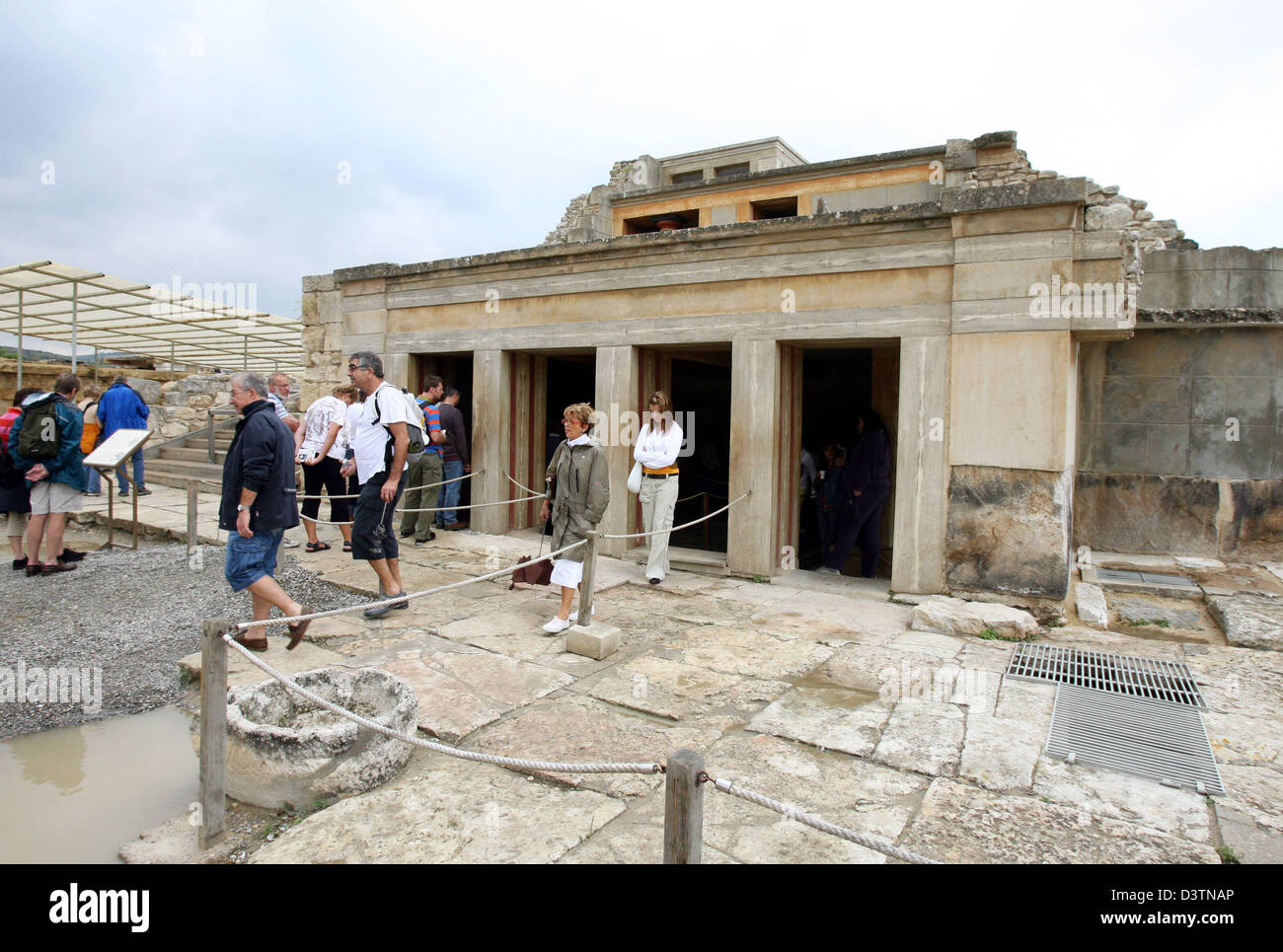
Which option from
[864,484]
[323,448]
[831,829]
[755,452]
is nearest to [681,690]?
[831,829]

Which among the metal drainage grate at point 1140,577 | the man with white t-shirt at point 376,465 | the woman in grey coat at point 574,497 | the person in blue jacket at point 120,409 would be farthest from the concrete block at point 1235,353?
the person in blue jacket at point 120,409

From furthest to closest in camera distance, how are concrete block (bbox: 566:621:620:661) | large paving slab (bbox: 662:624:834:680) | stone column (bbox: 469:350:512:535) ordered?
stone column (bbox: 469:350:512:535)
concrete block (bbox: 566:621:620:661)
large paving slab (bbox: 662:624:834:680)

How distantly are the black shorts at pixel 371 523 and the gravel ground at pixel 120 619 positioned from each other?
0.85 metres

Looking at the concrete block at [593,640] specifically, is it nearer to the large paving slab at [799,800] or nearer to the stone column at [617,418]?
the large paving slab at [799,800]

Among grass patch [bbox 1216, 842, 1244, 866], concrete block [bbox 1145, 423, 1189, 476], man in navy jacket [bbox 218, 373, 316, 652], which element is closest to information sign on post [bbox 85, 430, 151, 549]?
man in navy jacket [bbox 218, 373, 316, 652]

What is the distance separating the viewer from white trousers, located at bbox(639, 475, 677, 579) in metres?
7.41

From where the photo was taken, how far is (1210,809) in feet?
11.0

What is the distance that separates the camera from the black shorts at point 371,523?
592 centimetres

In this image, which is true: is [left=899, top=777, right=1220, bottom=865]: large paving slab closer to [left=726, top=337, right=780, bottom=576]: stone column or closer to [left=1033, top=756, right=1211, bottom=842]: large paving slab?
[left=1033, top=756, right=1211, bottom=842]: large paving slab

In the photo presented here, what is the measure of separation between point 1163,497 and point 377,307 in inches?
395

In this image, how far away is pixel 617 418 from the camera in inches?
340

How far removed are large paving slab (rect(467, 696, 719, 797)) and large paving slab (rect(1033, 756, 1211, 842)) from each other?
160cm

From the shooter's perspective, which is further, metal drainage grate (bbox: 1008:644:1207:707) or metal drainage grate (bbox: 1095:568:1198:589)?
metal drainage grate (bbox: 1095:568:1198:589)

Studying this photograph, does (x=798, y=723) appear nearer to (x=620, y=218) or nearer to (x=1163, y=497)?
(x=1163, y=497)
